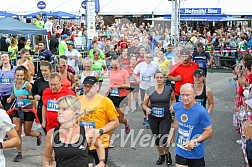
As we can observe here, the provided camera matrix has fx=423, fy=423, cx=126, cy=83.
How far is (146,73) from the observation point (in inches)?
358

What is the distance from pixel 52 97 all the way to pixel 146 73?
3.51m

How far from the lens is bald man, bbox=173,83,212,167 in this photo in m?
4.87

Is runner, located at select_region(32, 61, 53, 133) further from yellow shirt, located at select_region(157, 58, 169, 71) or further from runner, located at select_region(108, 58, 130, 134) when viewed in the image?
yellow shirt, located at select_region(157, 58, 169, 71)

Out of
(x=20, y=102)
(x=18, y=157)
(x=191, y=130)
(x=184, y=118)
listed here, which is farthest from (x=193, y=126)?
(x=18, y=157)

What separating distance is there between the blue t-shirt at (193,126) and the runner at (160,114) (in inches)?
57.5

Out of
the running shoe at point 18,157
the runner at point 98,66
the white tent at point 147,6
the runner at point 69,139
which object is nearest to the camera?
the runner at point 69,139

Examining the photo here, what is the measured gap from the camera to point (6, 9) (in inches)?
1052

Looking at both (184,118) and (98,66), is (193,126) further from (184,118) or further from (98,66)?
(98,66)

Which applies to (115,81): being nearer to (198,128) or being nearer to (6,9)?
(198,128)

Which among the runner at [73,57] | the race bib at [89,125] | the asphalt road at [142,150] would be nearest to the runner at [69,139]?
the race bib at [89,125]

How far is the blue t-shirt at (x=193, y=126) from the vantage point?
4.89 m

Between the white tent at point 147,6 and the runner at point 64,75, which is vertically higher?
the white tent at point 147,6

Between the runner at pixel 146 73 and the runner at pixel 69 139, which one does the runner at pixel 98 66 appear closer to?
the runner at pixel 146 73

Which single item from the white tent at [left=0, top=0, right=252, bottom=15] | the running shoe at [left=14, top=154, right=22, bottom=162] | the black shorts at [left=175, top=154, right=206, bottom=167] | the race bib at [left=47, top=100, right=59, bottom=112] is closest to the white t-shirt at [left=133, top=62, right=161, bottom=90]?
the running shoe at [left=14, top=154, right=22, bottom=162]
